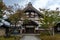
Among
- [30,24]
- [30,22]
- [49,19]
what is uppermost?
[49,19]

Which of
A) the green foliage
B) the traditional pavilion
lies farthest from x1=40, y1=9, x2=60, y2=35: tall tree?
the traditional pavilion

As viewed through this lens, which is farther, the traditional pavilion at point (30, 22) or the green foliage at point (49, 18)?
the traditional pavilion at point (30, 22)

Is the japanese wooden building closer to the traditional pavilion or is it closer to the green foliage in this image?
the traditional pavilion

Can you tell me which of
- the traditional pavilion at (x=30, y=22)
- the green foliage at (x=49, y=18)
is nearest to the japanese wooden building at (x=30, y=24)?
the traditional pavilion at (x=30, y=22)

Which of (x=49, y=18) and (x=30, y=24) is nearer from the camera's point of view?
(x=49, y=18)

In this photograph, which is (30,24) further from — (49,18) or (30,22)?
(49,18)

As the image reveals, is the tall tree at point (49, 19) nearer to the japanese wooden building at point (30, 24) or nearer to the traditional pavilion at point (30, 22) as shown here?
the japanese wooden building at point (30, 24)

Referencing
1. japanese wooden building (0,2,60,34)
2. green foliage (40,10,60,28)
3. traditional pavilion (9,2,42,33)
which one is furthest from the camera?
traditional pavilion (9,2,42,33)

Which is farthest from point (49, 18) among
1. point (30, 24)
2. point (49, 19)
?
point (30, 24)

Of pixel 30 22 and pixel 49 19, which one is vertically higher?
pixel 49 19

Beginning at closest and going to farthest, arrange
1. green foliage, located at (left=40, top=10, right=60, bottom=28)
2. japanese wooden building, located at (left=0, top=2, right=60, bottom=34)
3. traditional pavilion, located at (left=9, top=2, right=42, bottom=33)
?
green foliage, located at (left=40, top=10, right=60, bottom=28) < japanese wooden building, located at (left=0, top=2, right=60, bottom=34) < traditional pavilion, located at (left=9, top=2, right=42, bottom=33)

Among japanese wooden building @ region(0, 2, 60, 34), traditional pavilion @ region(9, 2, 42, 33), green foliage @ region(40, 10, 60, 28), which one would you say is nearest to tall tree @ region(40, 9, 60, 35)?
green foliage @ region(40, 10, 60, 28)

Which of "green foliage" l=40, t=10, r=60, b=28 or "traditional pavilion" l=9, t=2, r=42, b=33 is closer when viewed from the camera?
"green foliage" l=40, t=10, r=60, b=28

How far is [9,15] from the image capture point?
34438 millimetres
